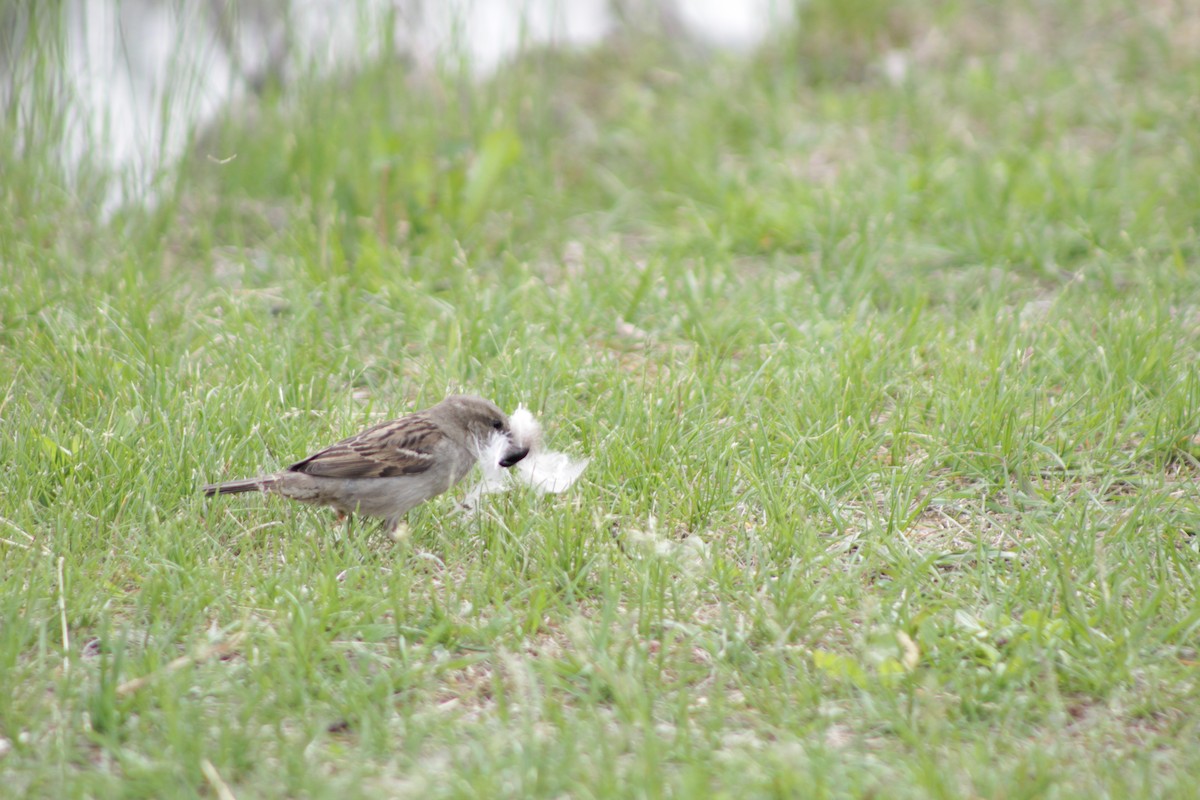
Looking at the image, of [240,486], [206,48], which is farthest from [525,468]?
[206,48]

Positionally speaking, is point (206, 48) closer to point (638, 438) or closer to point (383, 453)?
point (383, 453)

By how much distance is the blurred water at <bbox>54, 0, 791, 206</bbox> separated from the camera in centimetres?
689

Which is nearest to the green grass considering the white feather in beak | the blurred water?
the white feather in beak

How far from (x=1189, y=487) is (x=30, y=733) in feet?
12.9

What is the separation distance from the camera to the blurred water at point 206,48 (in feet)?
22.6

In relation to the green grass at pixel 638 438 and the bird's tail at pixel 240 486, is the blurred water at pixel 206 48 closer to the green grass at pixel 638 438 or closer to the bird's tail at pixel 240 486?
the green grass at pixel 638 438

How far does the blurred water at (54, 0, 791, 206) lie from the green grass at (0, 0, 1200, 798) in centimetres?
25

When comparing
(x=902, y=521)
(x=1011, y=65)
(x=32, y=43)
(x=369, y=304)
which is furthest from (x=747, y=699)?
(x=1011, y=65)

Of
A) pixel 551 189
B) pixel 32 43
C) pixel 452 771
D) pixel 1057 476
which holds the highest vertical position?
pixel 32 43

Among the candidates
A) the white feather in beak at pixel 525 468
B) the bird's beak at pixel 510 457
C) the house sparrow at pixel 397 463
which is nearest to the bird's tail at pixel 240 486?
the house sparrow at pixel 397 463

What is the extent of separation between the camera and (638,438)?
4898 millimetres

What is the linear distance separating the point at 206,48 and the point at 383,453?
12.7 feet

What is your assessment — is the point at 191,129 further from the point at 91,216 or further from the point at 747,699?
the point at 747,699

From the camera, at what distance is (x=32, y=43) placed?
658 centimetres
